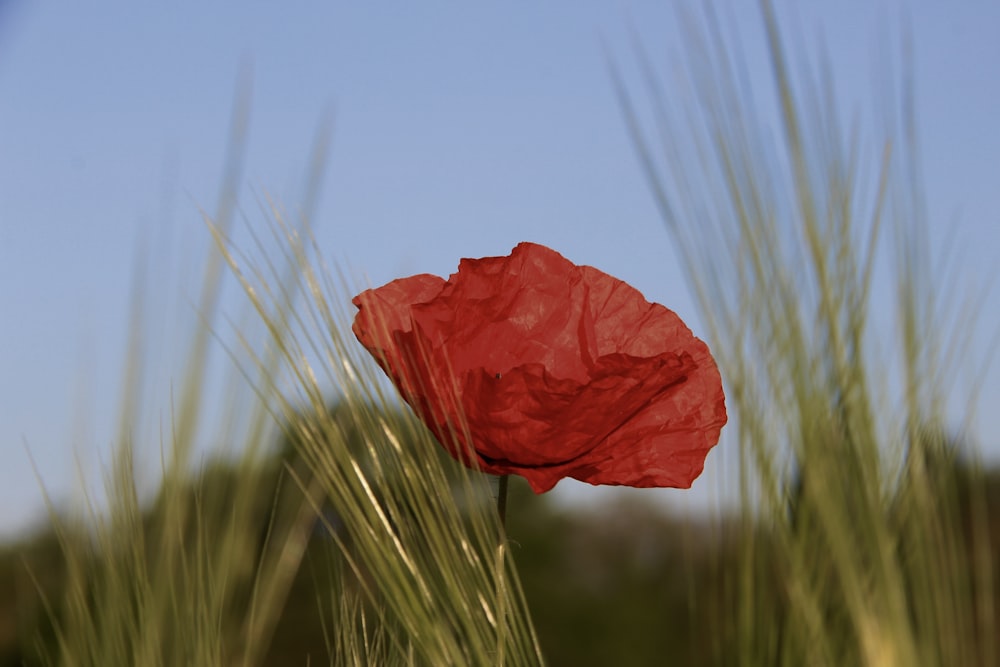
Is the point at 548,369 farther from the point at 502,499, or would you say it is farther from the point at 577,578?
the point at 577,578

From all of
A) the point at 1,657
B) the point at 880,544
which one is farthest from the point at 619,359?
the point at 1,657

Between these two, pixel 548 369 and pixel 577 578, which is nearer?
pixel 548 369

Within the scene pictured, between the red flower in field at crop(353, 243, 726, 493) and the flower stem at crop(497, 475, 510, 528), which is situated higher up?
the red flower in field at crop(353, 243, 726, 493)

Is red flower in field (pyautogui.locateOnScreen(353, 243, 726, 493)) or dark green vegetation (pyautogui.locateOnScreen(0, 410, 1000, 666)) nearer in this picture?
dark green vegetation (pyautogui.locateOnScreen(0, 410, 1000, 666))

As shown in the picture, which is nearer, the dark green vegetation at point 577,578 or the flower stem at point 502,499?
the dark green vegetation at point 577,578

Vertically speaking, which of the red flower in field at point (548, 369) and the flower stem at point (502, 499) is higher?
the red flower in field at point (548, 369)

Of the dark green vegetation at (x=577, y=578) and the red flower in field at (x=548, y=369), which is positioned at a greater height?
the red flower in field at (x=548, y=369)

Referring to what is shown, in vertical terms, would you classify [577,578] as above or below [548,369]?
below

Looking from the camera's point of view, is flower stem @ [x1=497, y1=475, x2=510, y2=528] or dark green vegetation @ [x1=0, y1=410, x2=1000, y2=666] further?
flower stem @ [x1=497, y1=475, x2=510, y2=528]

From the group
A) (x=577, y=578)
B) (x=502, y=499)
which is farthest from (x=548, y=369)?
(x=577, y=578)
